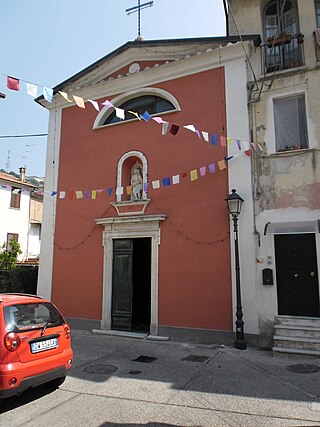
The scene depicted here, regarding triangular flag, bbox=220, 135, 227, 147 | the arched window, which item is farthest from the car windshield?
the arched window

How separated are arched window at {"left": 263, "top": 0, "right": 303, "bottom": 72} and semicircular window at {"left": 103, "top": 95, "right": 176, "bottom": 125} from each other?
3057mm

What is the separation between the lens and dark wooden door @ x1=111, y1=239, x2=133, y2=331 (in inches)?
384

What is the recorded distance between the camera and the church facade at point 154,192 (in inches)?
340

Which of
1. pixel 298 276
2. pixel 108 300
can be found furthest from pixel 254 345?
pixel 108 300

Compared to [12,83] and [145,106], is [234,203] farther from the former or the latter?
[12,83]

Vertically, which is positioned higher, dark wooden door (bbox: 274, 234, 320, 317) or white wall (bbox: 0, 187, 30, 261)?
white wall (bbox: 0, 187, 30, 261)

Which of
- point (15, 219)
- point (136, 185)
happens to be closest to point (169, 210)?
point (136, 185)

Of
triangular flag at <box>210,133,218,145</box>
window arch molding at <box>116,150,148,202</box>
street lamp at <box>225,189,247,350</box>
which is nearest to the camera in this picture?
street lamp at <box>225,189,247,350</box>

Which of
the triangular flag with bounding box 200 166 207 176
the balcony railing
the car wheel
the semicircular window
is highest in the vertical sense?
the balcony railing

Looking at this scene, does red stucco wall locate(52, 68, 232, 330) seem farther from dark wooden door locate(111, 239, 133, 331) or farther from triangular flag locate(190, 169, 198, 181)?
dark wooden door locate(111, 239, 133, 331)

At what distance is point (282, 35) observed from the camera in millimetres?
9109

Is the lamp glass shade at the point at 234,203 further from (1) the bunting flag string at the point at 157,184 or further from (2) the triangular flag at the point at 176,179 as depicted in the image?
(2) the triangular flag at the point at 176,179

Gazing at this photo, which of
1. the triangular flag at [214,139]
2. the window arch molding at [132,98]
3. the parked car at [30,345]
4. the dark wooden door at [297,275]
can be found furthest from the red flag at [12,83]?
the dark wooden door at [297,275]

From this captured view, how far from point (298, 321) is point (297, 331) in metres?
0.27
